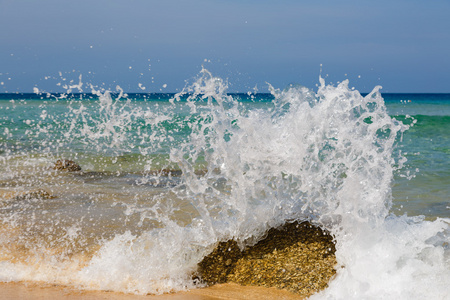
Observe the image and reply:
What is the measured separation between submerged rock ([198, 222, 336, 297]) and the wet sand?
0.26 feet

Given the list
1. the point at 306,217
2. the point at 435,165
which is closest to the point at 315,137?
the point at 306,217

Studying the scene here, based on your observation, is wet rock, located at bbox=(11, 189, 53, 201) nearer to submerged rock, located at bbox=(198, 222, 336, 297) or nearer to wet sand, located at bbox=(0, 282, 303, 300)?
wet sand, located at bbox=(0, 282, 303, 300)

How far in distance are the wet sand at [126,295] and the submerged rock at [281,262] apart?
0.26ft

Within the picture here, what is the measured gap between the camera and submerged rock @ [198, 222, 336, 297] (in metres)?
3.12

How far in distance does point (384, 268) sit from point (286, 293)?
65cm

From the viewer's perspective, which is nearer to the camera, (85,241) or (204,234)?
(204,234)

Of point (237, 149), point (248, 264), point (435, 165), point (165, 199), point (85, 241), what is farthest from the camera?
point (435, 165)

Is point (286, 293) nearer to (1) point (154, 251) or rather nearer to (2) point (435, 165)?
(1) point (154, 251)

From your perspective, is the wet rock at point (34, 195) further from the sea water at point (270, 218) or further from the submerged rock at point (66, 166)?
the submerged rock at point (66, 166)

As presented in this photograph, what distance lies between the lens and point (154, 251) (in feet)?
11.0

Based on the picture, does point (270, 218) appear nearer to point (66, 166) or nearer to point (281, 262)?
point (281, 262)

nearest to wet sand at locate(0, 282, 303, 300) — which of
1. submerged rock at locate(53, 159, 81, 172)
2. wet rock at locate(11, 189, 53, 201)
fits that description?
wet rock at locate(11, 189, 53, 201)

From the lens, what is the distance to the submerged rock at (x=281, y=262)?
3.12 m

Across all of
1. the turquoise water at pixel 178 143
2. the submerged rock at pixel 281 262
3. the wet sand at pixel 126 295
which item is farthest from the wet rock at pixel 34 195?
the submerged rock at pixel 281 262
